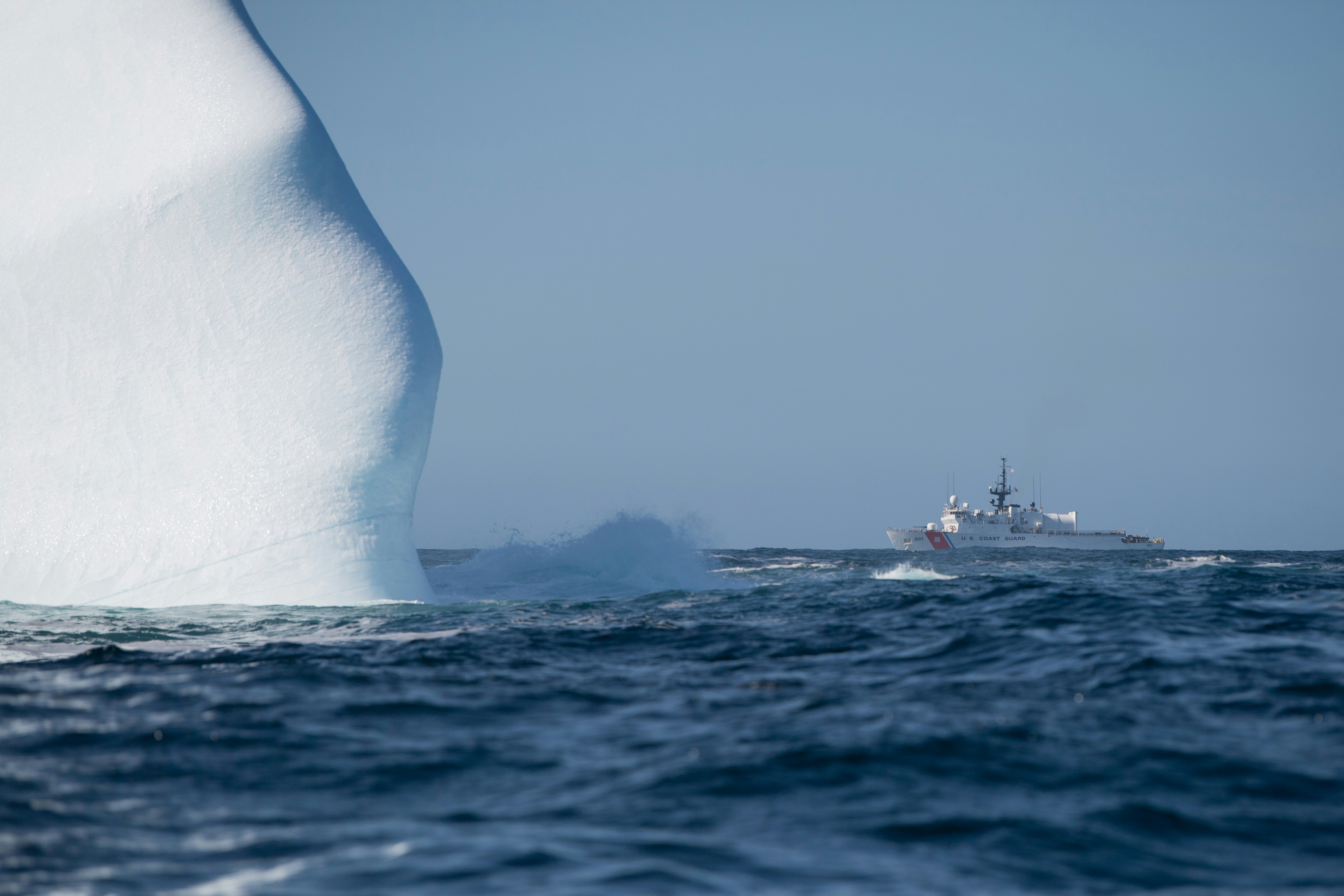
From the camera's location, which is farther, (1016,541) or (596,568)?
(1016,541)

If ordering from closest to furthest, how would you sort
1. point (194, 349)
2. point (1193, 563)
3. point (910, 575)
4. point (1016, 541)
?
point (194, 349) < point (910, 575) < point (1193, 563) < point (1016, 541)

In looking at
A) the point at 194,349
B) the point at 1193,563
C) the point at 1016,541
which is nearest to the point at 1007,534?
the point at 1016,541

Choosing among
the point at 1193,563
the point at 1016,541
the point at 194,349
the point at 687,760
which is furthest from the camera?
the point at 1016,541

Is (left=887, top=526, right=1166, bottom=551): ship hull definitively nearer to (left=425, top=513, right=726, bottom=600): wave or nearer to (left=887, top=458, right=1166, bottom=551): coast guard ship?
(left=887, top=458, right=1166, bottom=551): coast guard ship

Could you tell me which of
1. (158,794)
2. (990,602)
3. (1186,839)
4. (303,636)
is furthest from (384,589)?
(1186,839)

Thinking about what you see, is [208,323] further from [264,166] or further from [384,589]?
[384,589]

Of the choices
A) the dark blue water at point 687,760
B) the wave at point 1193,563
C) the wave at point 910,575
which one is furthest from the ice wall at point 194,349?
the wave at point 1193,563

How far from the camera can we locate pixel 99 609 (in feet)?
47.2

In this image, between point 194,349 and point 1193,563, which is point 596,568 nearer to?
point 194,349

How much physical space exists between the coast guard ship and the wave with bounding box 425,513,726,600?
2538 inches

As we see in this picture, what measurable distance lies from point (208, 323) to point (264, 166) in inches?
113

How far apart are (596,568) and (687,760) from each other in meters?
19.2

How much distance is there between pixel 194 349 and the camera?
1562 cm

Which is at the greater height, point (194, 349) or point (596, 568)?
point (194, 349)
